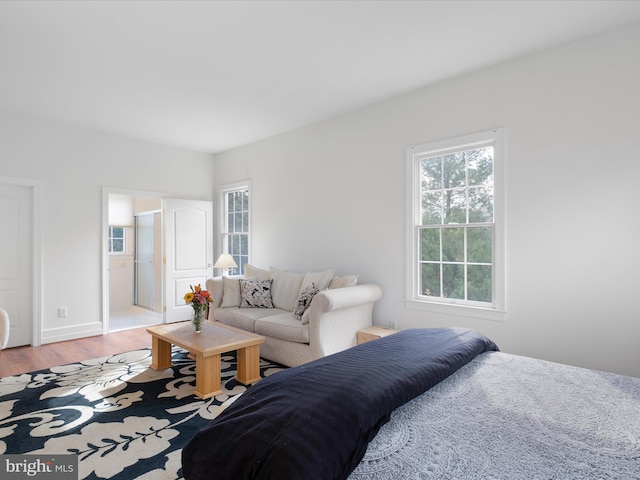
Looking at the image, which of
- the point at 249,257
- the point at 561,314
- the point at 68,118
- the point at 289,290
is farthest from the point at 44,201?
the point at 561,314

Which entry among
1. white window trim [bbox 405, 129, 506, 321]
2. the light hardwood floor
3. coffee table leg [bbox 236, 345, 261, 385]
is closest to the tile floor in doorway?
the light hardwood floor

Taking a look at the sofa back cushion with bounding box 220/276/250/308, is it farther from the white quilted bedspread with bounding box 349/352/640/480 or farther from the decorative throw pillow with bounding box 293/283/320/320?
the white quilted bedspread with bounding box 349/352/640/480

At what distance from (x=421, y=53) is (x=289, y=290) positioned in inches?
112

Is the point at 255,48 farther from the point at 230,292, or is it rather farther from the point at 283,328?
the point at 230,292

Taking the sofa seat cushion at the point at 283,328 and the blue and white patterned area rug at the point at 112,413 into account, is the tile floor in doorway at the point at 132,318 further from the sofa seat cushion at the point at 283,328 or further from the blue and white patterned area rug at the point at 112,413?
the sofa seat cushion at the point at 283,328

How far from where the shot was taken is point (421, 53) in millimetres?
3055

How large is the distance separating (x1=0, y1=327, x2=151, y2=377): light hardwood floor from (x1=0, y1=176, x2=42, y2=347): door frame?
0.85 ft

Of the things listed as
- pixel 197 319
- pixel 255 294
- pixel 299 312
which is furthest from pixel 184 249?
pixel 299 312

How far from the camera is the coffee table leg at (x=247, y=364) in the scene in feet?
10.9

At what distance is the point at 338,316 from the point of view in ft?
11.8

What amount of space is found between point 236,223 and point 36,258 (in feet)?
8.87

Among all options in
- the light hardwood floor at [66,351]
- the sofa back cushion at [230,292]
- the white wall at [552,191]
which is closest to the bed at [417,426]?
the white wall at [552,191]

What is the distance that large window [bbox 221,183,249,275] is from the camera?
19.7 ft

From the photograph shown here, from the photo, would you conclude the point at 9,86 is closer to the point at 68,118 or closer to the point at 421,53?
the point at 68,118
